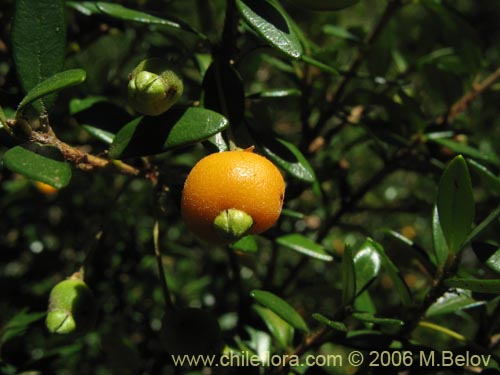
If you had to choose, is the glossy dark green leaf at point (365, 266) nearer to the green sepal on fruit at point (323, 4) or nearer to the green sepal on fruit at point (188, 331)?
the green sepal on fruit at point (188, 331)

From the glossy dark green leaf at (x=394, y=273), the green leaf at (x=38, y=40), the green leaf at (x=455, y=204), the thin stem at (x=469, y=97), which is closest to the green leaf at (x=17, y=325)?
the green leaf at (x=38, y=40)

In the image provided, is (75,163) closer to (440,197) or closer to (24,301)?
(440,197)

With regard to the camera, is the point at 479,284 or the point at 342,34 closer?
the point at 479,284

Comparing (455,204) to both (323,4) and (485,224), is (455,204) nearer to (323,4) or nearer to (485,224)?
(485,224)

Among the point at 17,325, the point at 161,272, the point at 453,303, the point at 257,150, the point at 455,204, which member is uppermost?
A: the point at 455,204

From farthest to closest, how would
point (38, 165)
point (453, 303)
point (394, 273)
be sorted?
point (453, 303)
point (394, 273)
point (38, 165)

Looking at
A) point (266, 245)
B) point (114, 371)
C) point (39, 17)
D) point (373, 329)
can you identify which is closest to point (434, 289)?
point (373, 329)

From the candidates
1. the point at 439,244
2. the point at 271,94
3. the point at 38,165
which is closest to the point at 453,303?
the point at 439,244

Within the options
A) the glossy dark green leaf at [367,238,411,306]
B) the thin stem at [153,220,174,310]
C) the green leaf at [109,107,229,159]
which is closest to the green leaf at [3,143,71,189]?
the green leaf at [109,107,229,159]

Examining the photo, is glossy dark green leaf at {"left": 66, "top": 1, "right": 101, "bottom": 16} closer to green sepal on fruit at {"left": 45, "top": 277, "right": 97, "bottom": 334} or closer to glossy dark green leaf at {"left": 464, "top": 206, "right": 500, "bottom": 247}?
green sepal on fruit at {"left": 45, "top": 277, "right": 97, "bottom": 334}
